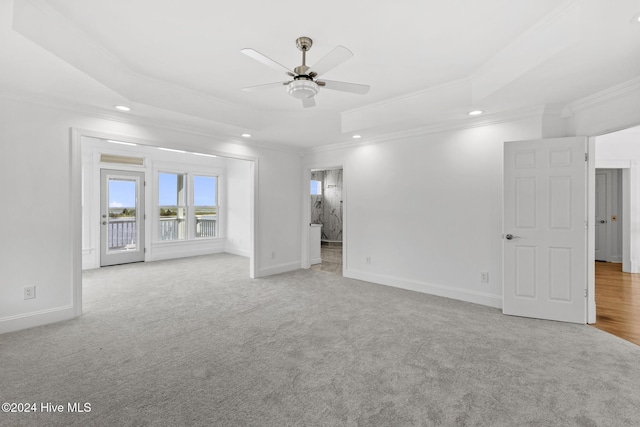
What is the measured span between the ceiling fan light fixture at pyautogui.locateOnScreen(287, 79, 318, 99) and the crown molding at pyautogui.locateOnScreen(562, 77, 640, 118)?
2.91 metres

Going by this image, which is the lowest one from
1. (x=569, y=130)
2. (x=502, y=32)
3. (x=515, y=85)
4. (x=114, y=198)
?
(x=114, y=198)

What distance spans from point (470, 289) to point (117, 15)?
463 cm

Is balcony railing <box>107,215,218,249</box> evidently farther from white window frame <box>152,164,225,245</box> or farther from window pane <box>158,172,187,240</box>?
white window frame <box>152,164,225,245</box>

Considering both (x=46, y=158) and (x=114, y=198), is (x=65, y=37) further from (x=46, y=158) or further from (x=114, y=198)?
(x=114, y=198)

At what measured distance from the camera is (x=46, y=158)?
130 inches

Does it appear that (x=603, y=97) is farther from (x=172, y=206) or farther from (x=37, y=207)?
(x=172, y=206)

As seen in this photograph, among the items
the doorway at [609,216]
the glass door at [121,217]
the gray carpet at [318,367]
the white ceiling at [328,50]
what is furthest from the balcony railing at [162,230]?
the doorway at [609,216]

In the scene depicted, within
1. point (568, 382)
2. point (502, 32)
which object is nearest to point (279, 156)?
point (502, 32)

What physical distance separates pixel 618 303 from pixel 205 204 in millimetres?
8109

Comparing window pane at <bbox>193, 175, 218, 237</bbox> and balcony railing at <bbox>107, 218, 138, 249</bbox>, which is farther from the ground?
window pane at <bbox>193, 175, 218, 237</bbox>

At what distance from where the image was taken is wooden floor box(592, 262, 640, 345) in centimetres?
315

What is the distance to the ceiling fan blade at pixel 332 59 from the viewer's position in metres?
2.06

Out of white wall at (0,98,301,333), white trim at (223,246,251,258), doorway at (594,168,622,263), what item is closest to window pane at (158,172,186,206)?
white trim at (223,246,251,258)

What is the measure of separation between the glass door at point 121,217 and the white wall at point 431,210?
469 centimetres
